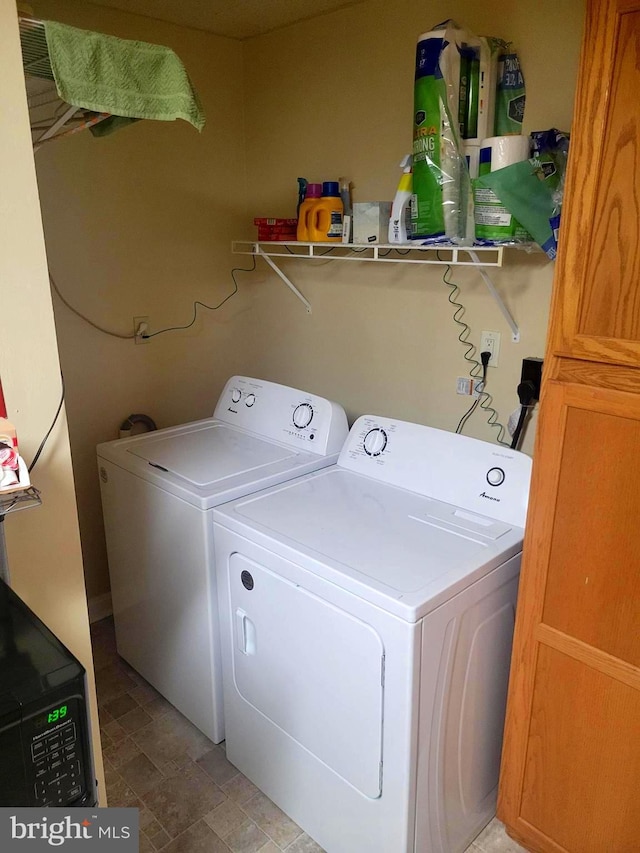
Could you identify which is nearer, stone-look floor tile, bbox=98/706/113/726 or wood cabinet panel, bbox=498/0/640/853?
wood cabinet panel, bbox=498/0/640/853

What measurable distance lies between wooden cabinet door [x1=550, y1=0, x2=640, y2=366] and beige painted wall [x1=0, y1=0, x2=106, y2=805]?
998 mm

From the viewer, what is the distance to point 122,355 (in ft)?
8.39

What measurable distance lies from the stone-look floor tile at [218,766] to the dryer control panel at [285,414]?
3.33 ft

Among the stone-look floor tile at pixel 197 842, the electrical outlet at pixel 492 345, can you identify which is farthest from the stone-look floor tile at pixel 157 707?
the electrical outlet at pixel 492 345

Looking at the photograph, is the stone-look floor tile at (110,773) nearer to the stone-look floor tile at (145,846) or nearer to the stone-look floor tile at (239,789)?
the stone-look floor tile at (145,846)

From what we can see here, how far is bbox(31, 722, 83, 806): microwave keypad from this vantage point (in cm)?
87

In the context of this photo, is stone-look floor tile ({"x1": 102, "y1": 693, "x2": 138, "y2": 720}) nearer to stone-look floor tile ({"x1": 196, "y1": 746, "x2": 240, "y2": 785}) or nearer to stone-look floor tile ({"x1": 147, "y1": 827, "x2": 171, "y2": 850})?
stone-look floor tile ({"x1": 196, "y1": 746, "x2": 240, "y2": 785})

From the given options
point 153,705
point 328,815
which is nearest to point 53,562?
point 328,815

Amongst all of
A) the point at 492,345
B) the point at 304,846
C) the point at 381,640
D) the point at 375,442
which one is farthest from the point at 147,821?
the point at 492,345

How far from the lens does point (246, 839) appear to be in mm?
1760

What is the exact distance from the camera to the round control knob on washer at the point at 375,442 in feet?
6.70

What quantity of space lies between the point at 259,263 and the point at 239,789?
6.53 feet
